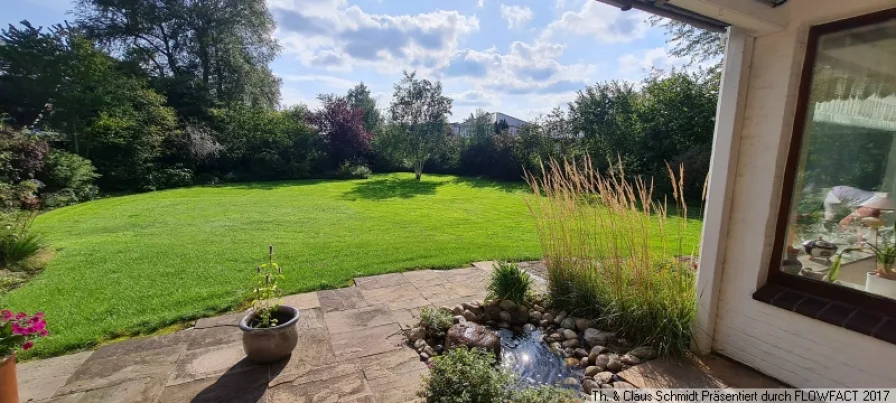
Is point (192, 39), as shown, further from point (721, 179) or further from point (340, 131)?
point (721, 179)

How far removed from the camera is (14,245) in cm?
423

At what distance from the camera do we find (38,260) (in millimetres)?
4418

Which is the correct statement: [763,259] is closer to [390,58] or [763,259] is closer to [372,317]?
[372,317]

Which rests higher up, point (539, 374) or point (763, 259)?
point (763, 259)

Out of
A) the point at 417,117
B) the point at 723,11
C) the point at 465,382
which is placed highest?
the point at 417,117

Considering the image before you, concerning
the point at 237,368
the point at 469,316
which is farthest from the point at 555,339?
the point at 237,368

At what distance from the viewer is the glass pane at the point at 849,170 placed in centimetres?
187

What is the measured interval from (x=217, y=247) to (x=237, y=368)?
3.51 meters

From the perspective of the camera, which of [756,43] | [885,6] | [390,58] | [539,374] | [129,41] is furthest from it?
[129,41]

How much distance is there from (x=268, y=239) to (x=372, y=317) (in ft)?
11.4

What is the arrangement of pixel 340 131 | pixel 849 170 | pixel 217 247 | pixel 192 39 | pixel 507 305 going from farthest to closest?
pixel 192 39 → pixel 340 131 → pixel 217 247 → pixel 507 305 → pixel 849 170

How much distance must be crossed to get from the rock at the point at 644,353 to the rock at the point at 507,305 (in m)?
0.93

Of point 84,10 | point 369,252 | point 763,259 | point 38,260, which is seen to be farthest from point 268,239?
point 84,10

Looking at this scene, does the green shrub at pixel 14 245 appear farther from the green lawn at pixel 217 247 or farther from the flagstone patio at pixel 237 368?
the flagstone patio at pixel 237 368
